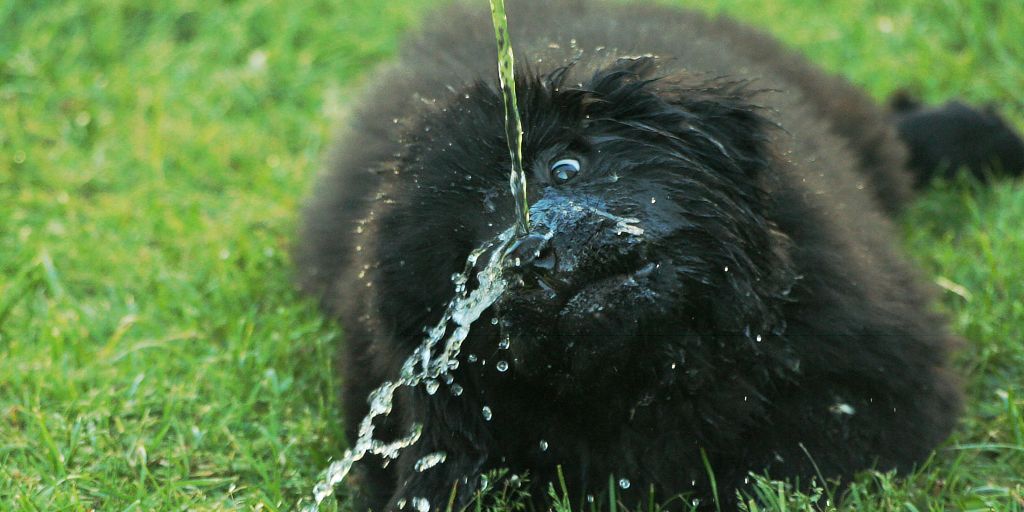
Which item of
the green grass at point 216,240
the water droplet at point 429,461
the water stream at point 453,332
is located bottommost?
the green grass at point 216,240

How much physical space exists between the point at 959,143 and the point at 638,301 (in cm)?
279

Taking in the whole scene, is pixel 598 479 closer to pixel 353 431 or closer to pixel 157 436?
pixel 353 431

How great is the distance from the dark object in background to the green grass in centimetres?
10

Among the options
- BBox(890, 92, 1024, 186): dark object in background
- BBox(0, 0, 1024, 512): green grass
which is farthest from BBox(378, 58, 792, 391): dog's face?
BBox(890, 92, 1024, 186): dark object in background

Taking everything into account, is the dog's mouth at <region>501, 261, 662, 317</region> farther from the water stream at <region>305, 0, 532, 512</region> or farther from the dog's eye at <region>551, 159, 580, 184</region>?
the dog's eye at <region>551, 159, 580, 184</region>

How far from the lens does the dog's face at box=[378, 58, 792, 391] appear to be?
8.71 feet

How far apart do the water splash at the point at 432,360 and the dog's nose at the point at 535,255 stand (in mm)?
64

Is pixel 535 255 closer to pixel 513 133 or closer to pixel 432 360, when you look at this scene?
pixel 513 133

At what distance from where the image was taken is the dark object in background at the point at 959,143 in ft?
16.1

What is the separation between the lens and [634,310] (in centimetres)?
269

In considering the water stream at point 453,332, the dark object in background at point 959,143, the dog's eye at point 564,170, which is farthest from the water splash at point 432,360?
→ the dark object in background at point 959,143

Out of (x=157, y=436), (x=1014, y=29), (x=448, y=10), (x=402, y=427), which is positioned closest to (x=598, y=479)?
(x=402, y=427)

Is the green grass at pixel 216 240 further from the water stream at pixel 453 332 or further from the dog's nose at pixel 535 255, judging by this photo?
the dog's nose at pixel 535 255

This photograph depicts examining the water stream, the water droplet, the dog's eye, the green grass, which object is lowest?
the green grass
